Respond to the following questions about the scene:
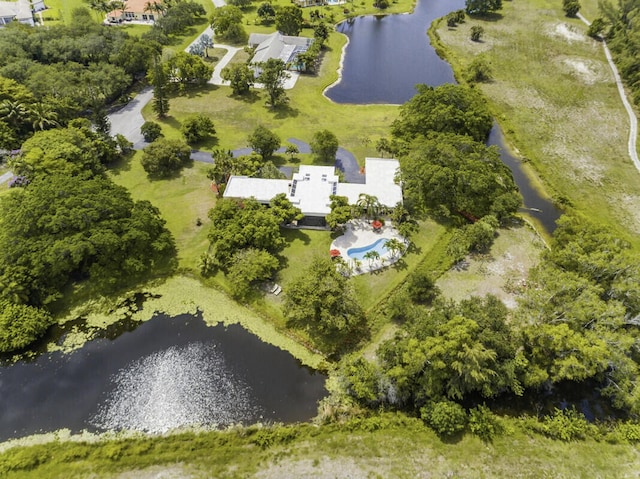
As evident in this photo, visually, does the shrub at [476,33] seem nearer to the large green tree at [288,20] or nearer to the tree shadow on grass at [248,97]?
the large green tree at [288,20]

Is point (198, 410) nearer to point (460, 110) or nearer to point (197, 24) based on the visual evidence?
point (460, 110)

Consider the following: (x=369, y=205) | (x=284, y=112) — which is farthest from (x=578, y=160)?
(x=284, y=112)

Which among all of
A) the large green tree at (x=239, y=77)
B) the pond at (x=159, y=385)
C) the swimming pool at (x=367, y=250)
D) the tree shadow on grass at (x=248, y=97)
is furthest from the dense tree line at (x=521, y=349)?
the large green tree at (x=239, y=77)

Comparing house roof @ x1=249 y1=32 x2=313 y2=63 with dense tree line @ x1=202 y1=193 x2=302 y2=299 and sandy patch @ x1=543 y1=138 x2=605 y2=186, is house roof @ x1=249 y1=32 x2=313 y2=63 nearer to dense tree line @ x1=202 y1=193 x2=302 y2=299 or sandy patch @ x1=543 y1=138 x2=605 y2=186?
dense tree line @ x1=202 y1=193 x2=302 y2=299

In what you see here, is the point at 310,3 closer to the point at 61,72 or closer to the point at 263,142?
the point at 61,72

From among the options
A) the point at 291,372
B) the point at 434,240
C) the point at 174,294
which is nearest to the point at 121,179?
the point at 174,294
